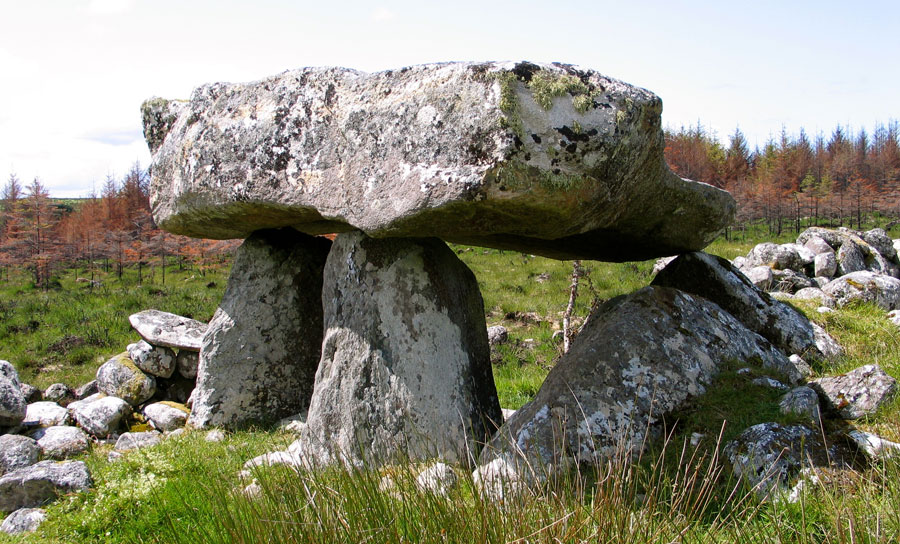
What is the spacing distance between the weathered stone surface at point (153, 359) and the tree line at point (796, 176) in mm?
29631

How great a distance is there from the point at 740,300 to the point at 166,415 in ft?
21.1

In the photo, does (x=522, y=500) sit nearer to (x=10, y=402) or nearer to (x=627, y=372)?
(x=627, y=372)

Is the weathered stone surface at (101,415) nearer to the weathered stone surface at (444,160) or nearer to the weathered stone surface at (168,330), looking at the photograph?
the weathered stone surface at (168,330)

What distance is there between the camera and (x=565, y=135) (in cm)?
455

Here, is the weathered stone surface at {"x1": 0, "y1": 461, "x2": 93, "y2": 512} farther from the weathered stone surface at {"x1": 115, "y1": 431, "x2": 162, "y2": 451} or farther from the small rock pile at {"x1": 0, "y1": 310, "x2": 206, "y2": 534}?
the weathered stone surface at {"x1": 115, "y1": 431, "x2": 162, "y2": 451}

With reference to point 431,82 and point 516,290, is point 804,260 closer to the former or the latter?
point 516,290

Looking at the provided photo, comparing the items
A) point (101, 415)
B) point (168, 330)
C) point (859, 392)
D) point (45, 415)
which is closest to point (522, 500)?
point (859, 392)

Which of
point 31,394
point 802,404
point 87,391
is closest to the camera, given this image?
point 802,404

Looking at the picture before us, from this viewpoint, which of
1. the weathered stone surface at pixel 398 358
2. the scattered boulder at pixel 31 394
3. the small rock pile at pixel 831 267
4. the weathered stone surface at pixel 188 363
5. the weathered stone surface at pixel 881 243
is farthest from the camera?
the weathered stone surface at pixel 881 243

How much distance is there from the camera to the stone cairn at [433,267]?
180 inches

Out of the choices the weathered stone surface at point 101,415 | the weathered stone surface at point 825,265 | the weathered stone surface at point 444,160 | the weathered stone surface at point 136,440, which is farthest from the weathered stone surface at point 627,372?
the weathered stone surface at point 825,265

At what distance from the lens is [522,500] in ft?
10.6

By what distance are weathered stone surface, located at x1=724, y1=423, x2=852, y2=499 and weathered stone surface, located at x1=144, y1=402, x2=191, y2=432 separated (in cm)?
608

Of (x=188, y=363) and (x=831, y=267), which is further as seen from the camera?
(x=831, y=267)
